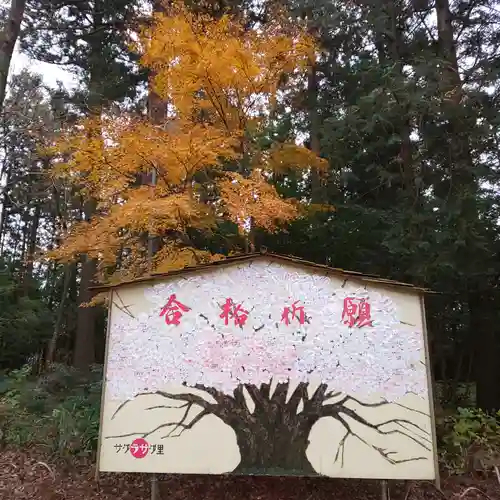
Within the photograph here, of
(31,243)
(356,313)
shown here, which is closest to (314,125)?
(356,313)

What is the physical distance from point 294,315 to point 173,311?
1.44 metres

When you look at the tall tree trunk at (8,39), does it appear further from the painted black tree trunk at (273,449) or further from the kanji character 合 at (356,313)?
the painted black tree trunk at (273,449)

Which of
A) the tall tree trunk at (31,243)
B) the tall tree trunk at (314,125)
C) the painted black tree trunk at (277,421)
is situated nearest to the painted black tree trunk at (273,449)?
the painted black tree trunk at (277,421)

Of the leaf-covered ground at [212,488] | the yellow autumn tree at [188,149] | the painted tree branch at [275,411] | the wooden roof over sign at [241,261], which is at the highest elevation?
the yellow autumn tree at [188,149]

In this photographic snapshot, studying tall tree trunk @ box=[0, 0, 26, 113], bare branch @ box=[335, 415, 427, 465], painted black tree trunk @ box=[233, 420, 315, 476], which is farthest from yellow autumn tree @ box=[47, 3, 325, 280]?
bare branch @ box=[335, 415, 427, 465]

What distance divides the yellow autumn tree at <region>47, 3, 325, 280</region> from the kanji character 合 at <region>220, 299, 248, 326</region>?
2.56 meters

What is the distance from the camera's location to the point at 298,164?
10.4 meters

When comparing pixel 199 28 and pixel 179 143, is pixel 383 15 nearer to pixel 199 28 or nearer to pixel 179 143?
pixel 199 28

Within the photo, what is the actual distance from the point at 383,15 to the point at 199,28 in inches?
165

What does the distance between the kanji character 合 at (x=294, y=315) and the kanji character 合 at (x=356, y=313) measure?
48 cm

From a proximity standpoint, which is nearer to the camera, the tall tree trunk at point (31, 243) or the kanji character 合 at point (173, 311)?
the kanji character 合 at point (173, 311)

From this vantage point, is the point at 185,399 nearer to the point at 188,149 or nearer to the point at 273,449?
the point at 273,449

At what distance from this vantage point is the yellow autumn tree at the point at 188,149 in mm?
8094

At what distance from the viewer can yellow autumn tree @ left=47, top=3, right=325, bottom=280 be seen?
26.6ft
